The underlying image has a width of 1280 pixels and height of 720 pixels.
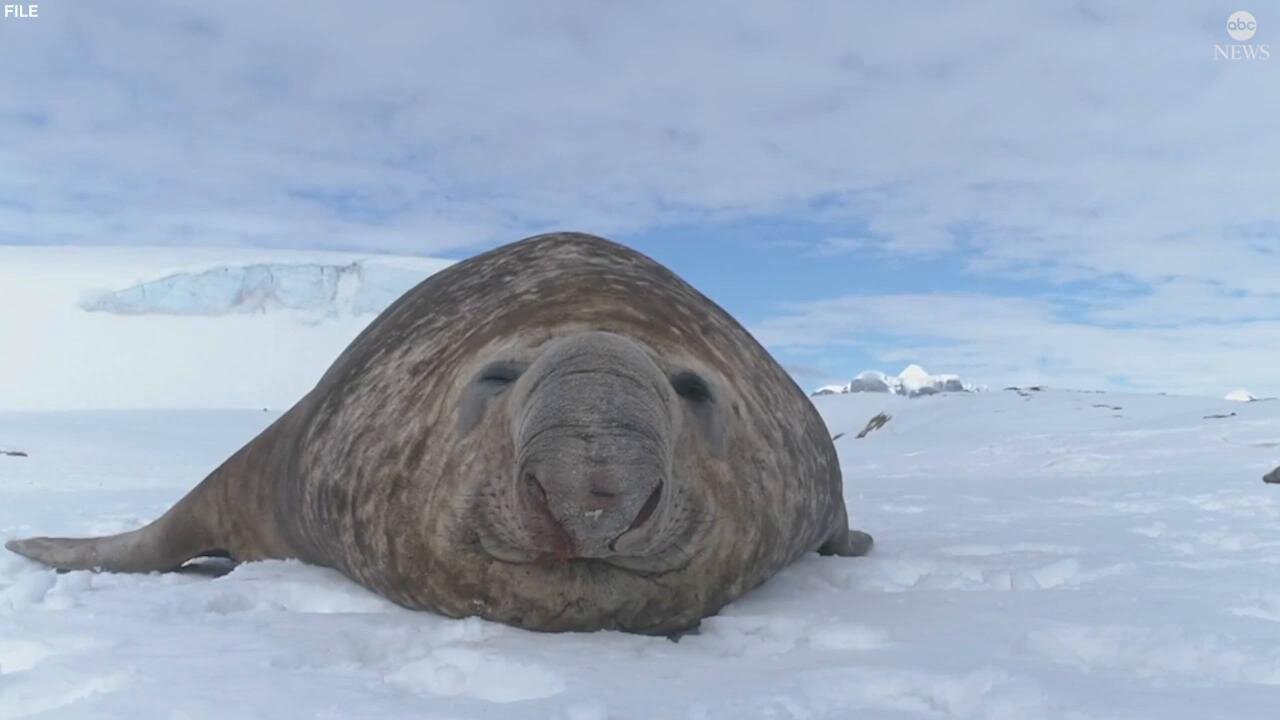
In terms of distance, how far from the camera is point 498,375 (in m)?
2.75

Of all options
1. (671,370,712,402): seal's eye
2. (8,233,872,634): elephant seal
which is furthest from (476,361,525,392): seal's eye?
(671,370,712,402): seal's eye

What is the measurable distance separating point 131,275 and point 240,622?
45027 mm

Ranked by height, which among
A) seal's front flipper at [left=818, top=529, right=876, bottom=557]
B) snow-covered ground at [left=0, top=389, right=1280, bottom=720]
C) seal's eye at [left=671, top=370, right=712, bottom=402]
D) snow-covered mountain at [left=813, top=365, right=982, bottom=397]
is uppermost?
snow-covered mountain at [left=813, top=365, right=982, bottom=397]

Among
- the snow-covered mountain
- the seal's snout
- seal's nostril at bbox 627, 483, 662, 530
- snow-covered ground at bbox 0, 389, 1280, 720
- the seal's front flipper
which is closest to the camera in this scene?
snow-covered ground at bbox 0, 389, 1280, 720

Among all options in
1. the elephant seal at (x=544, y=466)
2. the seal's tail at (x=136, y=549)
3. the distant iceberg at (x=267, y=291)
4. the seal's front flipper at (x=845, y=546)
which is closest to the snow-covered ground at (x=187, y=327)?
the distant iceberg at (x=267, y=291)

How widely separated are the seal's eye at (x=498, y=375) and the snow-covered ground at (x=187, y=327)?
114ft

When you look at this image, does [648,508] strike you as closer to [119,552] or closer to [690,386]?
[690,386]

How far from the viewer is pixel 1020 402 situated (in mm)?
20094

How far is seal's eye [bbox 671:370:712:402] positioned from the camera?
2754mm

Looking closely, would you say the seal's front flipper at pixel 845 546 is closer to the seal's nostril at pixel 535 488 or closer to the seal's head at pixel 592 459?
the seal's head at pixel 592 459

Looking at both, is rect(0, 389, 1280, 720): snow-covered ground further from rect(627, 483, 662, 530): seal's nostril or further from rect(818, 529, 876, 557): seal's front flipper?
rect(627, 483, 662, 530): seal's nostril

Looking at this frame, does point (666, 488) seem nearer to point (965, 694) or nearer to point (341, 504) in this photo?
point (965, 694)

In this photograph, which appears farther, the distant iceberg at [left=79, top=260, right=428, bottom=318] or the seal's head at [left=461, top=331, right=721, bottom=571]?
the distant iceberg at [left=79, top=260, right=428, bottom=318]

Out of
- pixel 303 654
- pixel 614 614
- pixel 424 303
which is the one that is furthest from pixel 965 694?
pixel 424 303
